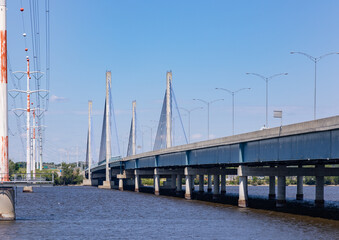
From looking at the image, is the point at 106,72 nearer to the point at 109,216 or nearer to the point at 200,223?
the point at 109,216

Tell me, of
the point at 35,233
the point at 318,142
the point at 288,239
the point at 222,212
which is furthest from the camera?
the point at 222,212

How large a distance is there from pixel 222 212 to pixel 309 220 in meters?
15.4

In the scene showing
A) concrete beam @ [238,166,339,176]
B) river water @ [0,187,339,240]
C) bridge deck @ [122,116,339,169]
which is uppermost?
bridge deck @ [122,116,339,169]

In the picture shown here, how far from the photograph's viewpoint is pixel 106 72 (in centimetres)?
18250

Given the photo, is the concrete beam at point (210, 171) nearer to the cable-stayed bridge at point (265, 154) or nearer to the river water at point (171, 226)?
the cable-stayed bridge at point (265, 154)

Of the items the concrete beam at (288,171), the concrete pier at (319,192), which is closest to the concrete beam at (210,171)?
the concrete pier at (319,192)

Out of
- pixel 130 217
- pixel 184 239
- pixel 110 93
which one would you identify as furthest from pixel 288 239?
pixel 110 93

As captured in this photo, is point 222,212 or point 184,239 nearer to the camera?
point 184,239

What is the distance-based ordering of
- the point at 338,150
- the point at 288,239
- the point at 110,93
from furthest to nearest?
the point at 110,93, the point at 338,150, the point at 288,239

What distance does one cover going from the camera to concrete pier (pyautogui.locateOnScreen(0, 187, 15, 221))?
193ft

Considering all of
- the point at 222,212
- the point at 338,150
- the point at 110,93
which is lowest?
the point at 222,212

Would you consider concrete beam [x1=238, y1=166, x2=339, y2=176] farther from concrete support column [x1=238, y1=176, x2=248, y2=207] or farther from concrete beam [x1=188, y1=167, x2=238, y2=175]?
concrete beam [x1=188, y1=167, x2=238, y2=175]

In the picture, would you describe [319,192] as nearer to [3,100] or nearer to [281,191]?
[281,191]

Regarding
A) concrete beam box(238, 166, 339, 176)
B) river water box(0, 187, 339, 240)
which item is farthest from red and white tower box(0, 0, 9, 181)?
concrete beam box(238, 166, 339, 176)
